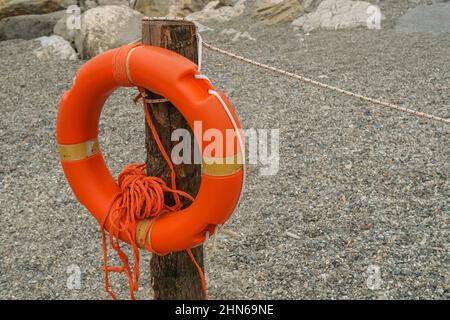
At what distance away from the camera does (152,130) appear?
6.29ft

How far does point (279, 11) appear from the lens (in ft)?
25.1

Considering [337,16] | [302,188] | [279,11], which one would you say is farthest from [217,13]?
[302,188]

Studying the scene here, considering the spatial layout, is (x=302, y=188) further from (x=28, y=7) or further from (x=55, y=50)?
(x=28, y=7)

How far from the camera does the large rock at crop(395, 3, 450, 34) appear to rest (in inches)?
268

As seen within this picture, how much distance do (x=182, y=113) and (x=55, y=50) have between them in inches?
222

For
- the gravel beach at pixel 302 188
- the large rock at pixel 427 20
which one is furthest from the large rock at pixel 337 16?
the gravel beach at pixel 302 188

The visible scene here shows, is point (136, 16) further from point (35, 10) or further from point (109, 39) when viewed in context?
point (35, 10)

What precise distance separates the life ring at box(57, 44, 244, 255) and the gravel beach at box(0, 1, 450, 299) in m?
0.21

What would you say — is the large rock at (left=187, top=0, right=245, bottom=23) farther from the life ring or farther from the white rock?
the life ring

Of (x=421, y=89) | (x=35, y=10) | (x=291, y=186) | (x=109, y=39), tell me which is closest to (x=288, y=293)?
(x=291, y=186)

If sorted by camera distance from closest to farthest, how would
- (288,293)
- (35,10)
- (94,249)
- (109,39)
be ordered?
(288,293) → (94,249) → (109,39) → (35,10)

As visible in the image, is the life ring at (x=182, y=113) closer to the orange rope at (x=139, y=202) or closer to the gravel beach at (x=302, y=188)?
the orange rope at (x=139, y=202)

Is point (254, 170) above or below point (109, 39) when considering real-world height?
below

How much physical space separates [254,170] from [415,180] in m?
1.08
